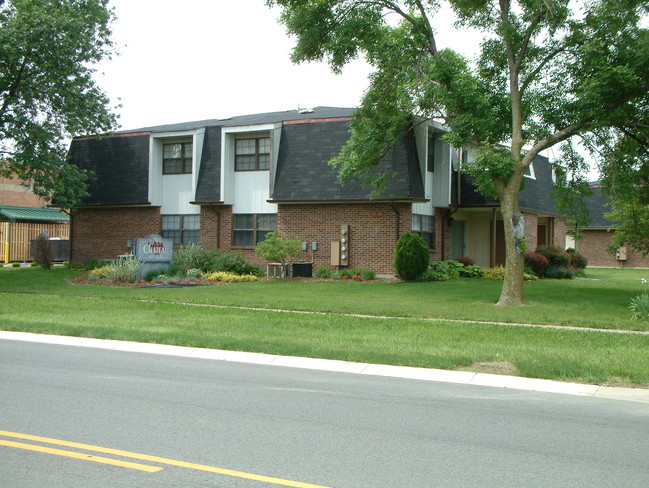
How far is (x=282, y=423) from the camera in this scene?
695cm

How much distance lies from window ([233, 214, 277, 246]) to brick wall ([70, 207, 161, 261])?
4.10 meters

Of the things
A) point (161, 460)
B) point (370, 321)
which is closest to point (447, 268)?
point (370, 321)

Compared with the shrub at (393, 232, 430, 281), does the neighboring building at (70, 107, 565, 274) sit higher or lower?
higher

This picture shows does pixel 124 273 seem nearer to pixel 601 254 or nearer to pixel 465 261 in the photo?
pixel 465 261

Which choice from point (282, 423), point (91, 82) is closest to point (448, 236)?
point (91, 82)

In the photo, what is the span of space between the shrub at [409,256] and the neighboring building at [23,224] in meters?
21.0

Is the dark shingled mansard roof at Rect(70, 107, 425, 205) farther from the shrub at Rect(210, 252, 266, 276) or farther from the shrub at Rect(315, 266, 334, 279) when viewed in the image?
the shrub at Rect(210, 252, 266, 276)

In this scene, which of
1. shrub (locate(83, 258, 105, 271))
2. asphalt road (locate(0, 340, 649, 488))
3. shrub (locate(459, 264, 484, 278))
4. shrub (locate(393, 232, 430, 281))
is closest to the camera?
asphalt road (locate(0, 340, 649, 488))

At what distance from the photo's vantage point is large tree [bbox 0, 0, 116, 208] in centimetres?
2444

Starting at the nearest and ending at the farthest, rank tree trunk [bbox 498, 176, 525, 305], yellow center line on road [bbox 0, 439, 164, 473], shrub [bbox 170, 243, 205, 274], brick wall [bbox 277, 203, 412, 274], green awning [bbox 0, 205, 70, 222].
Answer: yellow center line on road [bbox 0, 439, 164, 473] < tree trunk [bbox 498, 176, 525, 305] < brick wall [bbox 277, 203, 412, 274] < shrub [bbox 170, 243, 205, 274] < green awning [bbox 0, 205, 70, 222]

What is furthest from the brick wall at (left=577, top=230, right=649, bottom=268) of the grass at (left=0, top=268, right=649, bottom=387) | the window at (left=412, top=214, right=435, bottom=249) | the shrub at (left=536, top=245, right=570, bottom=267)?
the grass at (left=0, top=268, right=649, bottom=387)

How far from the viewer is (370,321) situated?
14.8 meters

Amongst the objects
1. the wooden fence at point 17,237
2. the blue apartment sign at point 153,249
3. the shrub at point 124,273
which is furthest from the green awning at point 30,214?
the shrub at point 124,273

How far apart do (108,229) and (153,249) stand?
7181 mm
